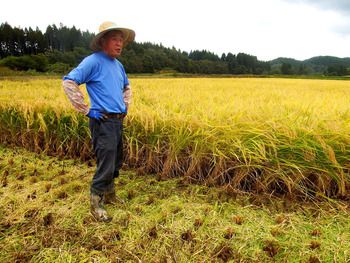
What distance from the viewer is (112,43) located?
2.25 m

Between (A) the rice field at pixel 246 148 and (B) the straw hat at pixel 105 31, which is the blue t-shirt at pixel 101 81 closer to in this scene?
(B) the straw hat at pixel 105 31

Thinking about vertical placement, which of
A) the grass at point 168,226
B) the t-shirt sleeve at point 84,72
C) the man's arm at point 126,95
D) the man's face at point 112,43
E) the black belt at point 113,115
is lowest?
the grass at point 168,226

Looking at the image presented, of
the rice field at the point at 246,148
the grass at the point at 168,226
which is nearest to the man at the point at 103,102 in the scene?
the grass at the point at 168,226

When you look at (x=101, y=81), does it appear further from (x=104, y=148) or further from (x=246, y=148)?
(x=246, y=148)

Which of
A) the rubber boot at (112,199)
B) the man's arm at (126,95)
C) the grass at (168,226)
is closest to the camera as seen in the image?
the grass at (168,226)

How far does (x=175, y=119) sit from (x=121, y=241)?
1.41 metres

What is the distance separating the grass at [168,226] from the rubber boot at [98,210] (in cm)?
6

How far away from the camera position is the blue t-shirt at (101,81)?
2168mm

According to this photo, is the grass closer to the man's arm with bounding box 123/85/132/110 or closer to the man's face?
the man's arm with bounding box 123/85/132/110

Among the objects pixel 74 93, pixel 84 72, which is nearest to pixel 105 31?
pixel 84 72

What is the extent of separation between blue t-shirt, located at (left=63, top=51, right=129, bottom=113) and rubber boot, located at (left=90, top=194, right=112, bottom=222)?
68cm

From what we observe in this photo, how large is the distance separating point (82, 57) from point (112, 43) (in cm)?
4921

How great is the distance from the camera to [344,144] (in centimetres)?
240

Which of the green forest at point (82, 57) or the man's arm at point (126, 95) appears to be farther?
the green forest at point (82, 57)
